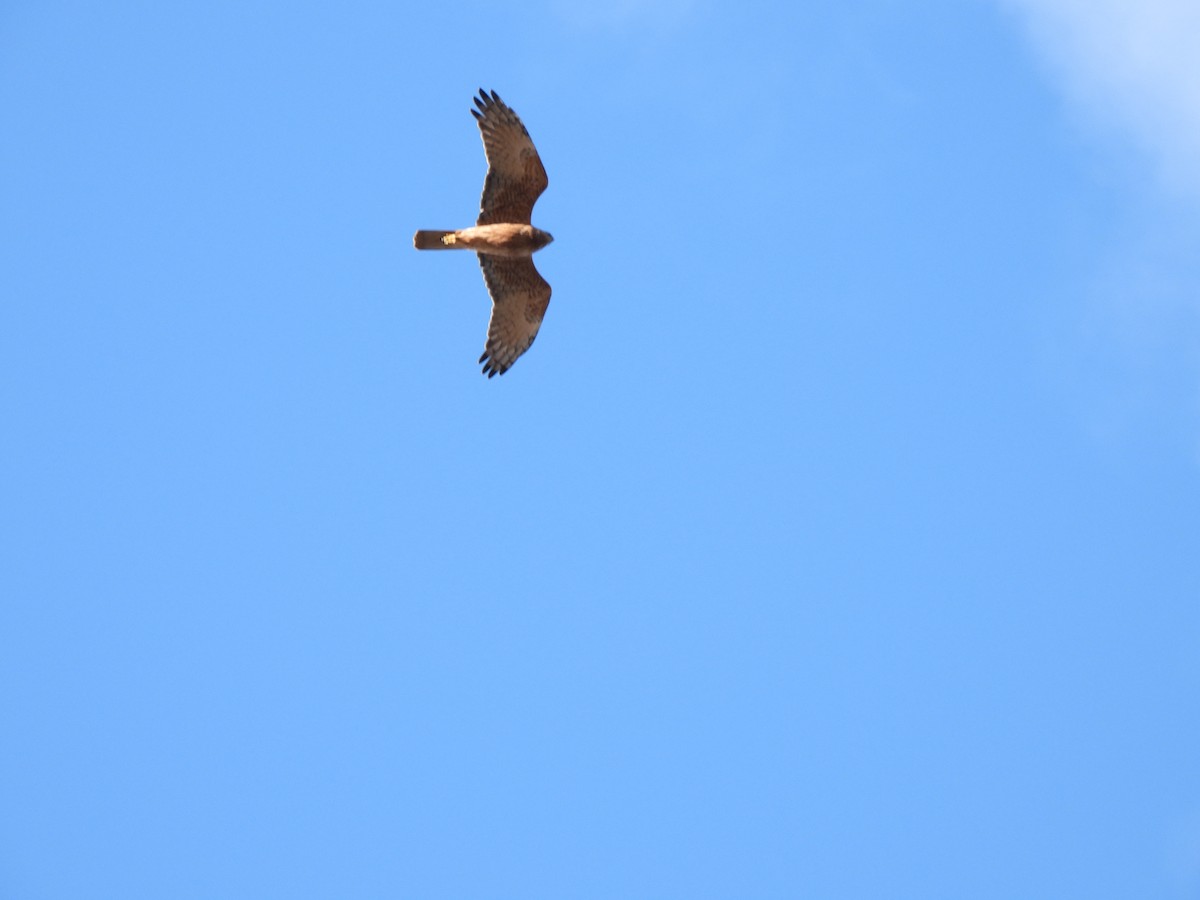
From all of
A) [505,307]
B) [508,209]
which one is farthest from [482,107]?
[505,307]

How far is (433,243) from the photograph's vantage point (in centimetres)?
1877

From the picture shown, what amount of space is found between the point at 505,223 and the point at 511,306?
125cm

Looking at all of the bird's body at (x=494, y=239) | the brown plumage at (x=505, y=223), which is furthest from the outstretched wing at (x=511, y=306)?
the bird's body at (x=494, y=239)

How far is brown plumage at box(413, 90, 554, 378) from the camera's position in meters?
18.6

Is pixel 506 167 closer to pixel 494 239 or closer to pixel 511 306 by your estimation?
pixel 494 239

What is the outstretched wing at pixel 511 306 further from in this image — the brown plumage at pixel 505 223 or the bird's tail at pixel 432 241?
the bird's tail at pixel 432 241

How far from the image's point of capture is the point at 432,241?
18750 mm

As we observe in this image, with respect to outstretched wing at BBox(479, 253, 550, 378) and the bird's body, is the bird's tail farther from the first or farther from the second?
outstretched wing at BBox(479, 253, 550, 378)

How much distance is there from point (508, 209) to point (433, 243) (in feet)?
3.74

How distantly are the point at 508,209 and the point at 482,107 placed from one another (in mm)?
1409

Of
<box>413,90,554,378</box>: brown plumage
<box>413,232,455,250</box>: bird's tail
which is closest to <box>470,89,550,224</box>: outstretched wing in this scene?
<box>413,90,554,378</box>: brown plumage

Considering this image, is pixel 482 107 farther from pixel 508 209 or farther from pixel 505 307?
pixel 505 307

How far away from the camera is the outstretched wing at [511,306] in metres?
19.2

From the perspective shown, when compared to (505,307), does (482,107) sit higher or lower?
higher
